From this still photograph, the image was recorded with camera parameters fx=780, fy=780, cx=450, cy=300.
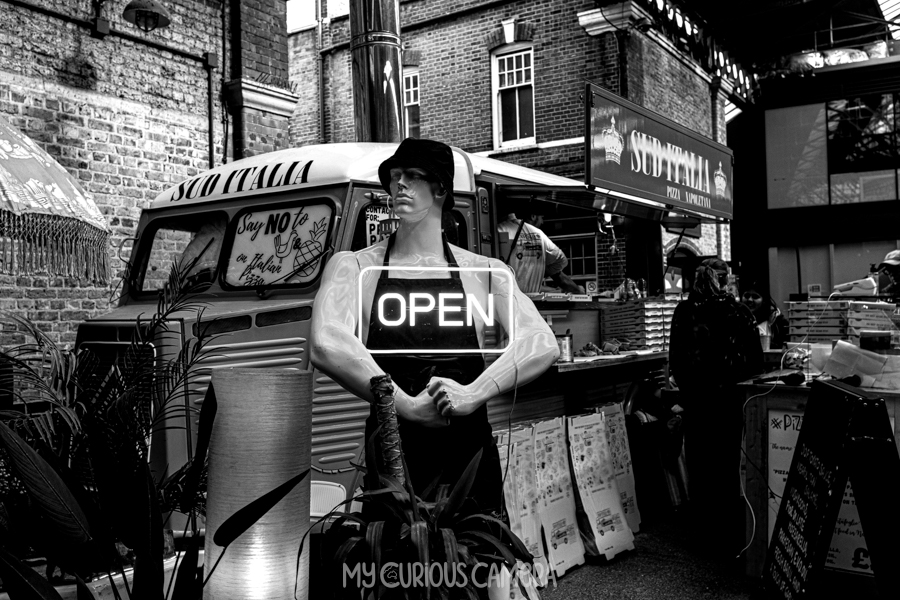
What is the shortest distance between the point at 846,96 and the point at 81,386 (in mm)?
23071

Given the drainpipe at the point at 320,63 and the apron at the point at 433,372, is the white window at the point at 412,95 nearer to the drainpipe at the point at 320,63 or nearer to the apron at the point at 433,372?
the drainpipe at the point at 320,63

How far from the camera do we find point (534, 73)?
14859mm

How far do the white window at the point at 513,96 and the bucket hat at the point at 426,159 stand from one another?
12.9 metres

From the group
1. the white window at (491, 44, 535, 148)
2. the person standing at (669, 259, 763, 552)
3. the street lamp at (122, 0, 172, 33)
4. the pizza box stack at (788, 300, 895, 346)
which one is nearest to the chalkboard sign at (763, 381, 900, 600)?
the person standing at (669, 259, 763, 552)

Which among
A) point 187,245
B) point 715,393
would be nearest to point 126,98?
point 187,245

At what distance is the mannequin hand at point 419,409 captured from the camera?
6.69 feet

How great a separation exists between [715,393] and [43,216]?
14.0 feet

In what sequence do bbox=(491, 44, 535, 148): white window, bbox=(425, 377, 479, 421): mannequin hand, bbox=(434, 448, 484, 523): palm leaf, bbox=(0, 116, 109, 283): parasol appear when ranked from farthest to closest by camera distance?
bbox=(491, 44, 535, 148): white window < bbox=(0, 116, 109, 283): parasol < bbox=(425, 377, 479, 421): mannequin hand < bbox=(434, 448, 484, 523): palm leaf

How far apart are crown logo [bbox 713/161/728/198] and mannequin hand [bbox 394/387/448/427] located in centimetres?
674

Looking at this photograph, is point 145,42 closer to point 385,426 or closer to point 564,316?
point 564,316

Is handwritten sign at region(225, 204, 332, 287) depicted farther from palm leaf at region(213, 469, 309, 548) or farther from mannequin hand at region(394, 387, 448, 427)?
palm leaf at region(213, 469, 309, 548)

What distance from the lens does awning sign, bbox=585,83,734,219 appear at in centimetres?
556

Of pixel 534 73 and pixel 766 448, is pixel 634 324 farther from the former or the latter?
pixel 534 73

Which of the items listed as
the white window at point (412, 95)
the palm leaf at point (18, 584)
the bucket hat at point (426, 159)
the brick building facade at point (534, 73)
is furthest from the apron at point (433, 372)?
the white window at point (412, 95)
